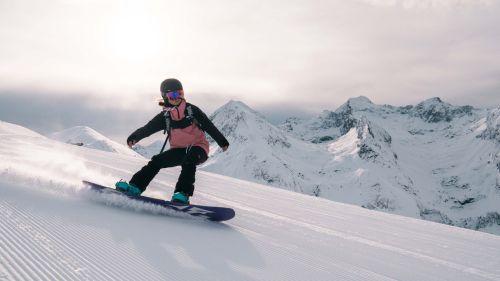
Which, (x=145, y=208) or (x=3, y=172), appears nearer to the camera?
(x=145, y=208)

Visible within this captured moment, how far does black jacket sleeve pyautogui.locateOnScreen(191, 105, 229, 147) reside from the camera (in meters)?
7.13

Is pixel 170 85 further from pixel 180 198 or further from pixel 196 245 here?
pixel 196 245

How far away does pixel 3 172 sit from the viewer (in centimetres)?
601

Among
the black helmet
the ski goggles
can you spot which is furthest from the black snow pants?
the black helmet

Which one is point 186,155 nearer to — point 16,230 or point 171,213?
point 171,213

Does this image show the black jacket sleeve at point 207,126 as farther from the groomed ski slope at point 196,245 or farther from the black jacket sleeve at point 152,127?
the groomed ski slope at point 196,245

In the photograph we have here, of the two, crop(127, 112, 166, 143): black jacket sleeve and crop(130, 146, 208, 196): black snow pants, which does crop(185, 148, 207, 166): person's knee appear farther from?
crop(127, 112, 166, 143): black jacket sleeve

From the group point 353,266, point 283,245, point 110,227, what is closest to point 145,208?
point 110,227

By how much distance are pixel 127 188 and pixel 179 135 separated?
135 centimetres

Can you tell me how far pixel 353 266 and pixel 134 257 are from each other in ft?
7.25

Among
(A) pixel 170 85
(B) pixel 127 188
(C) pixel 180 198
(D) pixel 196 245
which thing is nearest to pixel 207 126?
(A) pixel 170 85

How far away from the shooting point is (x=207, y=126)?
723 cm

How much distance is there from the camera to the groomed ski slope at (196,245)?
314 cm

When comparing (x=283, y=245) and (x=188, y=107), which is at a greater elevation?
(x=188, y=107)
